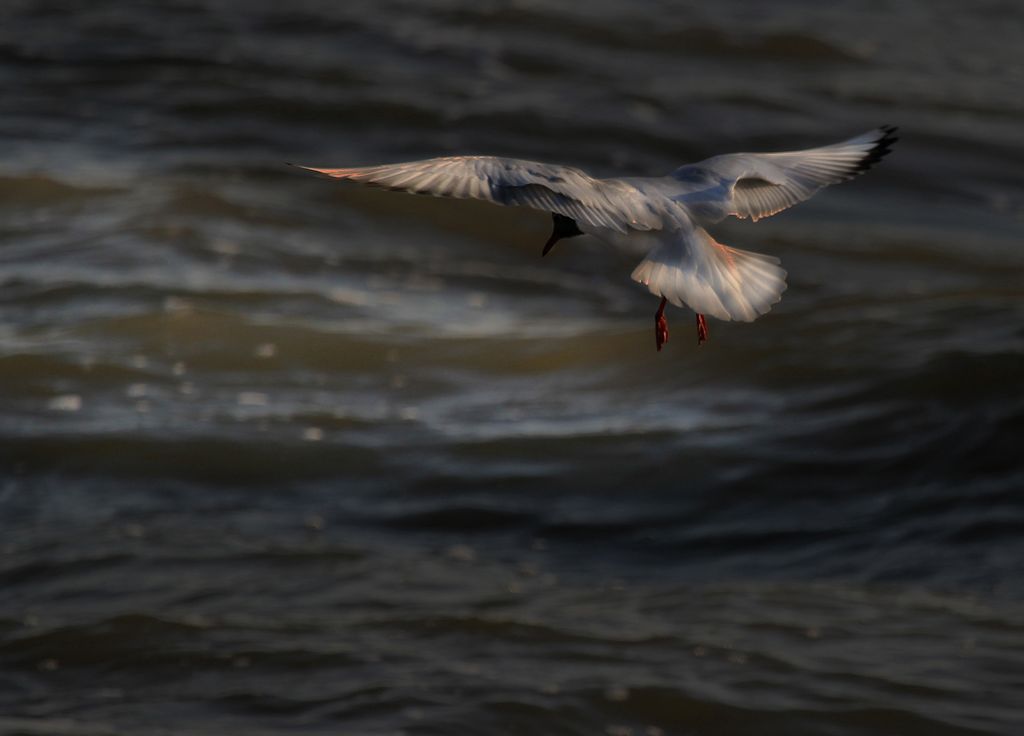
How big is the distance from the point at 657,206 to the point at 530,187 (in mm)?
330

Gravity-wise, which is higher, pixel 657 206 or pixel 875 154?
pixel 875 154

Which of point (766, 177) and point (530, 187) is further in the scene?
point (766, 177)

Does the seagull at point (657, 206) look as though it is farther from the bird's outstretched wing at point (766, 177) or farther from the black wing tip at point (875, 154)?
the black wing tip at point (875, 154)

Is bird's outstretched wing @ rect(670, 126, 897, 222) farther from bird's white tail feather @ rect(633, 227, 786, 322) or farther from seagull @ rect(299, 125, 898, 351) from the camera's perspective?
bird's white tail feather @ rect(633, 227, 786, 322)

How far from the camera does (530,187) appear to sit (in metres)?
4.11

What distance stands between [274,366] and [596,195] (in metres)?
6.66

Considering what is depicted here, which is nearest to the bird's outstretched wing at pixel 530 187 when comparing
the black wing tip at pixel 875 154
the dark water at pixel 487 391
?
the black wing tip at pixel 875 154

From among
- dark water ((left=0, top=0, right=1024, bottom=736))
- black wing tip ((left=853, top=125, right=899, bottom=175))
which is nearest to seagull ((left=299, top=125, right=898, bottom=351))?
black wing tip ((left=853, top=125, right=899, bottom=175))

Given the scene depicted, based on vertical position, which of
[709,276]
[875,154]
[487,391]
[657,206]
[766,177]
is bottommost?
[487,391]

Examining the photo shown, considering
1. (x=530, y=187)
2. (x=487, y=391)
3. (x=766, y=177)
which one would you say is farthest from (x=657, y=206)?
(x=487, y=391)

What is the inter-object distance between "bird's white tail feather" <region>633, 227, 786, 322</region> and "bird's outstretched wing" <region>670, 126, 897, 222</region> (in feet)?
0.36

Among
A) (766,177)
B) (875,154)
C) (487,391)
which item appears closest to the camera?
(766,177)

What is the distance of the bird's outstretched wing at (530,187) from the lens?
396cm

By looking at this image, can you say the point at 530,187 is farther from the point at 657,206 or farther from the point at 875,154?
the point at 875,154
